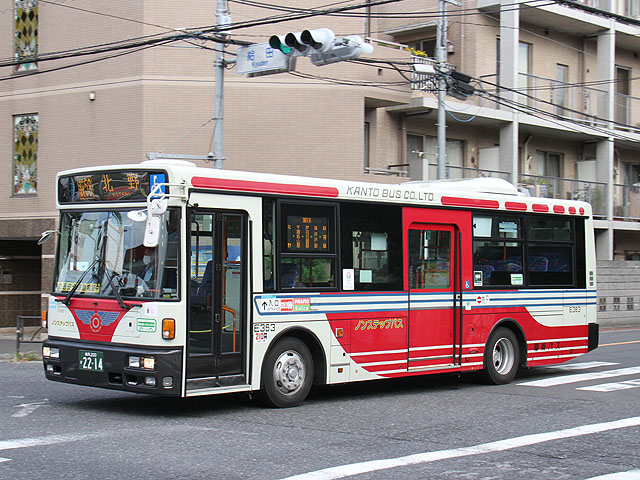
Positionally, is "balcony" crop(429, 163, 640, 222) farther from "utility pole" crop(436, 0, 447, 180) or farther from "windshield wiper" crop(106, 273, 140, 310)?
"windshield wiper" crop(106, 273, 140, 310)

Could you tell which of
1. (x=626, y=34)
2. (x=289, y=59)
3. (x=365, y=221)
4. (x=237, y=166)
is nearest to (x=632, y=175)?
(x=626, y=34)

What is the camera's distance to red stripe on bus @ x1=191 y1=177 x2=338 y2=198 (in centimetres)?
995

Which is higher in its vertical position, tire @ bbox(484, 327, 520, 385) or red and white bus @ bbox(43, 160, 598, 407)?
red and white bus @ bbox(43, 160, 598, 407)

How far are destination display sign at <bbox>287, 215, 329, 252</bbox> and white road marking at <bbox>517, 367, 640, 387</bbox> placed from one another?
4.75 meters

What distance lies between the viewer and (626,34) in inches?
1265

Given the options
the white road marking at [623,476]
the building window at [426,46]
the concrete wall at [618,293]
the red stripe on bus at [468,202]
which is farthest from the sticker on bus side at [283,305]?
the building window at [426,46]

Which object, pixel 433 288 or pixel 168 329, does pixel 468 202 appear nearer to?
pixel 433 288

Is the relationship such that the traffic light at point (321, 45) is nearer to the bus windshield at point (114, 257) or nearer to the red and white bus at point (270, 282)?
the red and white bus at point (270, 282)

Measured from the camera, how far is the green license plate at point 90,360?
9820 millimetres

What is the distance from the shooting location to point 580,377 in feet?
47.6

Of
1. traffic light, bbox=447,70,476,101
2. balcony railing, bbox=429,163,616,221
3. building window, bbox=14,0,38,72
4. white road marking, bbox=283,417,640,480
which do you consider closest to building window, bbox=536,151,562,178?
balcony railing, bbox=429,163,616,221

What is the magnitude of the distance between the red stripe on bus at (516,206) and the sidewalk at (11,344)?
10.6m

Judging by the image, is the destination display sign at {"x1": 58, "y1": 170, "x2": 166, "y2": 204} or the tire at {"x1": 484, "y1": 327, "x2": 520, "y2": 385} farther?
the tire at {"x1": 484, "y1": 327, "x2": 520, "y2": 385}

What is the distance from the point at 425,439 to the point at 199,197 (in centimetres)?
374
